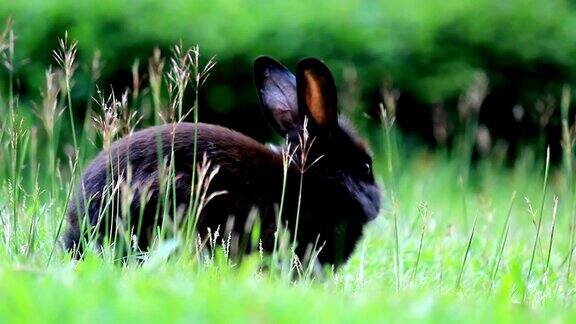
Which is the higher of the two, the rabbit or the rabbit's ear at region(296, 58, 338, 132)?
the rabbit's ear at region(296, 58, 338, 132)

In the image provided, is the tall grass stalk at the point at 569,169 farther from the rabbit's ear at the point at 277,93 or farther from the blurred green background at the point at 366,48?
the blurred green background at the point at 366,48

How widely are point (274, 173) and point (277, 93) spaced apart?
0.76 metres

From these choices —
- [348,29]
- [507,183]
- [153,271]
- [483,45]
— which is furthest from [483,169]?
[153,271]

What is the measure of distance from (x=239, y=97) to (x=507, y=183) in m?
2.41

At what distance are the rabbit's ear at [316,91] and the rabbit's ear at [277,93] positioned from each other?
0.27 m

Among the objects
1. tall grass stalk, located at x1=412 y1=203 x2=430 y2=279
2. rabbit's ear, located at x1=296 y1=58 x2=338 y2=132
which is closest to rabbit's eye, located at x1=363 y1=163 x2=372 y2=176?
rabbit's ear, located at x1=296 y1=58 x2=338 y2=132

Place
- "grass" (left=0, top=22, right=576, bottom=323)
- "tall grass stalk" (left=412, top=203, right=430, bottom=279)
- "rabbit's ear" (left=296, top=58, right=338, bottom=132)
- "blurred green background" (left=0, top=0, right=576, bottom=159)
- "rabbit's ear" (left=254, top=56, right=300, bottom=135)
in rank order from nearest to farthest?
"grass" (left=0, top=22, right=576, bottom=323) < "tall grass stalk" (left=412, top=203, right=430, bottom=279) < "rabbit's ear" (left=296, top=58, right=338, bottom=132) < "rabbit's ear" (left=254, top=56, right=300, bottom=135) < "blurred green background" (left=0, top=0, right=576, bottom=159)

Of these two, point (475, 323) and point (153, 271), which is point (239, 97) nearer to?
point (153, 271)

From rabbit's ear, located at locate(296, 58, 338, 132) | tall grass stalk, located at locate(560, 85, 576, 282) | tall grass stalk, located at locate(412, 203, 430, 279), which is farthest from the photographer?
rabbit's ear, located at locate(296, 58, 338, 132)

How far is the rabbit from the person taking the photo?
15.9 feet

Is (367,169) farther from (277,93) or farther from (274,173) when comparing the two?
(274,173)

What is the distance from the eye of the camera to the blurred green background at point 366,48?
30.3 feet

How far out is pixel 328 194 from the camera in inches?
218

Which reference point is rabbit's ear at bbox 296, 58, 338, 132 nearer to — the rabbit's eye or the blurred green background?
the rabbit's eye
